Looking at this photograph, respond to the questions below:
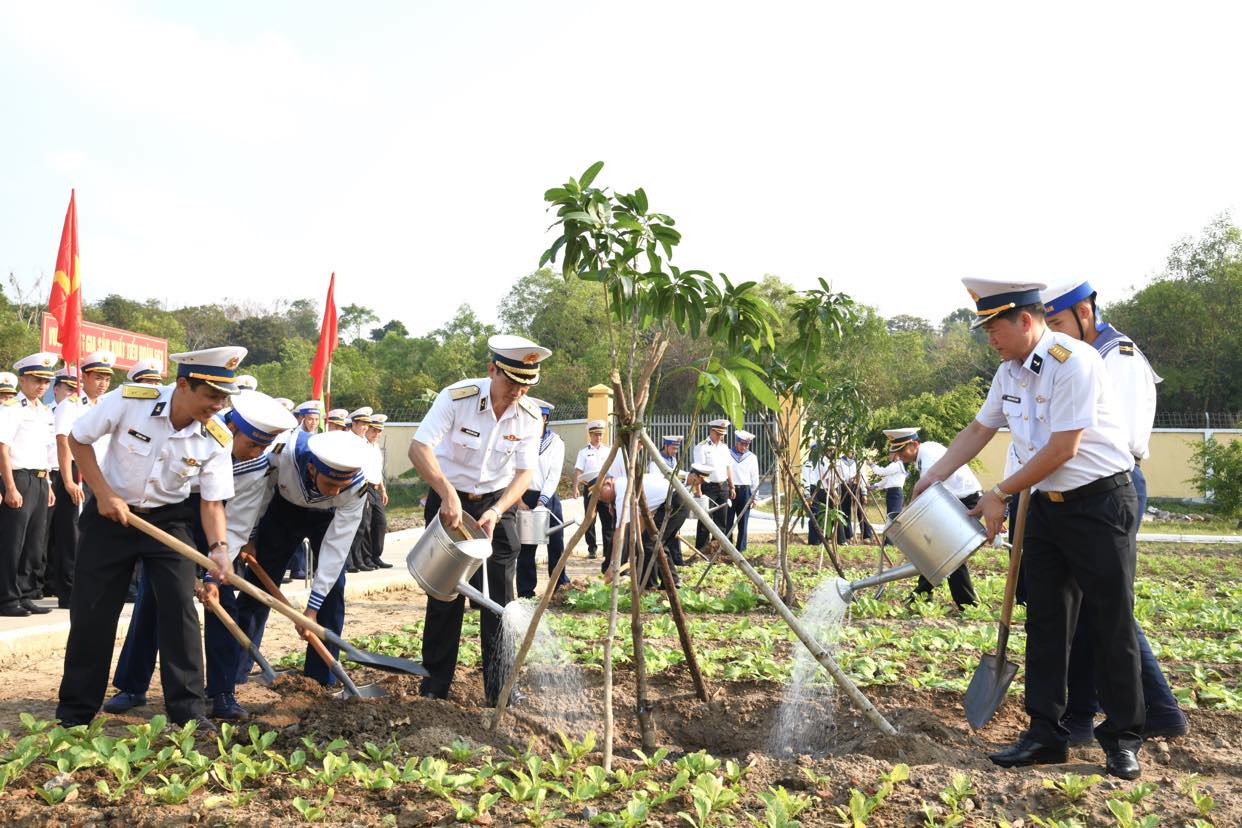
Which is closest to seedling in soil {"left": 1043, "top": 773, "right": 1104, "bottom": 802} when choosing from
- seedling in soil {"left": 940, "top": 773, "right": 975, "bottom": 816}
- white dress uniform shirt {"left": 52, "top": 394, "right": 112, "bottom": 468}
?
seedling in soil {"left": 940, "top": 773, "right": 975, "bottom": 816}

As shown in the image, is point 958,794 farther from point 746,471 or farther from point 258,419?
point 746,471

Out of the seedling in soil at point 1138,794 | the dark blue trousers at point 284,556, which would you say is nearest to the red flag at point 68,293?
the dark blue trousers at point 284,556

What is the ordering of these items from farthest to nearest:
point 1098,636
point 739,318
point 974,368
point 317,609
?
point 974,368 → point 317,609 → point 739,318 → point 1098,636

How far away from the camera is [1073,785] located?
331 cm

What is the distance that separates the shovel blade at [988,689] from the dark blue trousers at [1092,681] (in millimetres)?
239

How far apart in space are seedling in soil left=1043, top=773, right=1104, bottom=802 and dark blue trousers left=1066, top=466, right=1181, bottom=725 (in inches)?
29.0

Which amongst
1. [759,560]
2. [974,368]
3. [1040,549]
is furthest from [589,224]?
[974,368]

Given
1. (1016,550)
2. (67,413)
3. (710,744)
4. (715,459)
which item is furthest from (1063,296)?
(715,459)

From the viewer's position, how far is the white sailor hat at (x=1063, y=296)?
4.12 meters

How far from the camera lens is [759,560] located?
11891 mm

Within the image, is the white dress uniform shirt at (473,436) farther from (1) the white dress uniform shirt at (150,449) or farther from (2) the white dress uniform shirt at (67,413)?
(2) the white dress uniform shirt at (67,413)

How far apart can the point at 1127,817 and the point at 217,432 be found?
376 centimetres

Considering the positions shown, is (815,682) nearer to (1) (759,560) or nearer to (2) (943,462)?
(2) (943,462)

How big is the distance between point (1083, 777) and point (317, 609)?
11.5 feet
